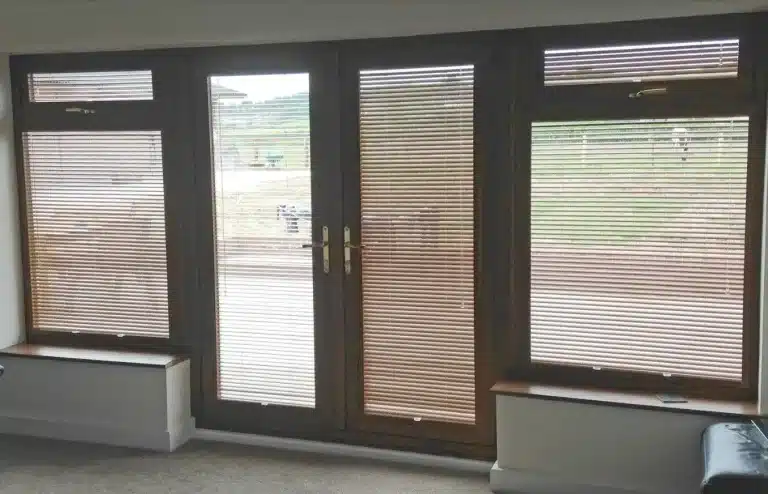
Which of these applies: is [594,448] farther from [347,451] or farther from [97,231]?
[97,231]

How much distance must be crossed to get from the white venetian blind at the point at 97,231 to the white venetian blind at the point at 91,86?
189 millimetres

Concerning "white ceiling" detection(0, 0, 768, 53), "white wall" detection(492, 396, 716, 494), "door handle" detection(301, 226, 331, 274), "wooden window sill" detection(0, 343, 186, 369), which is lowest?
"white wall" detection(492, 396, 716, 494)

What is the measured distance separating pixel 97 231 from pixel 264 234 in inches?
37.6

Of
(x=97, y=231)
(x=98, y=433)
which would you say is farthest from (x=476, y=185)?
(x=98, y=433)

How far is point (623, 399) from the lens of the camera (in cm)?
346

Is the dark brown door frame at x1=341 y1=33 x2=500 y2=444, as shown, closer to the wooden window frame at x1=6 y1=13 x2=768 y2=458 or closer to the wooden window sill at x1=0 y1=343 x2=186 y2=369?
the wooden window frame at x1=6 y1=13 x2=768 y2=458

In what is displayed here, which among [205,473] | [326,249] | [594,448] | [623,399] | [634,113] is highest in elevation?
[634,113]

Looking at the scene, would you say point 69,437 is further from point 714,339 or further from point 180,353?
point 714,339

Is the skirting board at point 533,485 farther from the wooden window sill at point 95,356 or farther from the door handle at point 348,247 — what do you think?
the wooden window sill at point 95,356

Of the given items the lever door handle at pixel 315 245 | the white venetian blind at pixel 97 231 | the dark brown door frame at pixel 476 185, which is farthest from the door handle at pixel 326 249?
the white venetian blind at pixel 97 231

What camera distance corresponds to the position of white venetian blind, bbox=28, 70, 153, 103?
14.0ft

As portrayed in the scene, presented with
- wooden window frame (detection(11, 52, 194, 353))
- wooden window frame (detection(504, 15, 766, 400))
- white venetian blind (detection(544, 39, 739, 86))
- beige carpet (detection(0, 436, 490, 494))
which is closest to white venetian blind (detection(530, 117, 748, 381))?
wooden window frame (detection(504, 15, 766, 400))

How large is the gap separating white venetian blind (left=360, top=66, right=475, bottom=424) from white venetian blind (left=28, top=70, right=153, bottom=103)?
1.20 metres

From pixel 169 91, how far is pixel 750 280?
2878 mm
